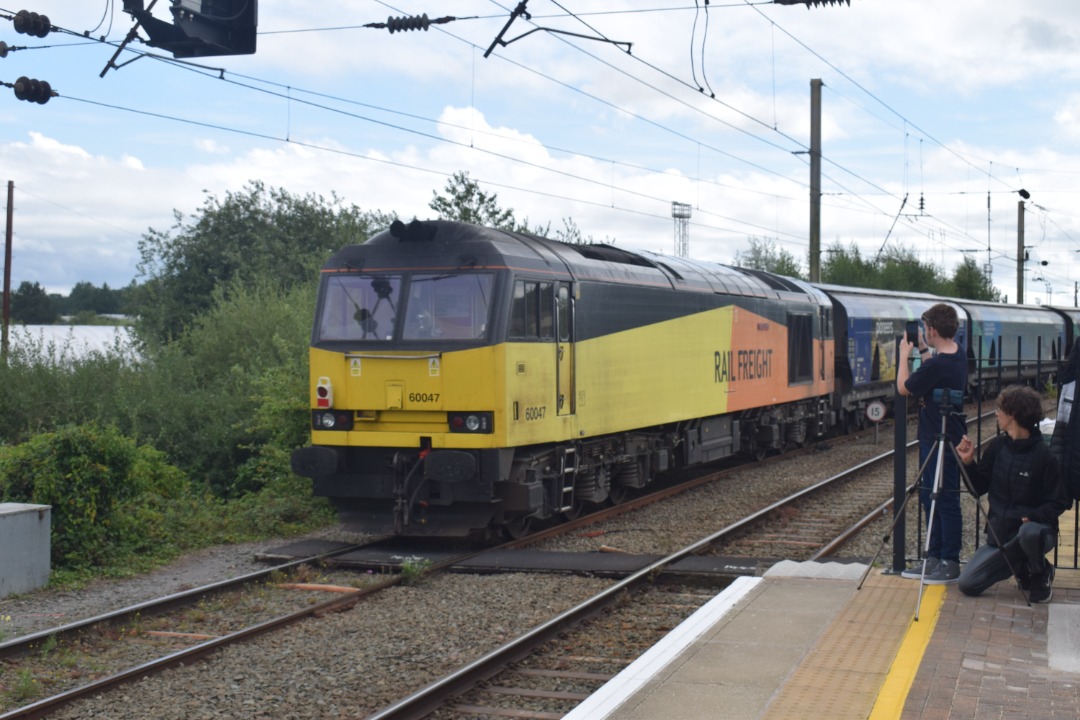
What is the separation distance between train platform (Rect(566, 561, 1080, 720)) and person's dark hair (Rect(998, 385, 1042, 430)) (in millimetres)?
1152

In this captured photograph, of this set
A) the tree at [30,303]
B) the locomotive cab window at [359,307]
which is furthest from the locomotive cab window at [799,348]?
the tree at [30,303]

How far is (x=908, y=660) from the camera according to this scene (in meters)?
5.98

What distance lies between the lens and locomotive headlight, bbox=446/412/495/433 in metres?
11.0

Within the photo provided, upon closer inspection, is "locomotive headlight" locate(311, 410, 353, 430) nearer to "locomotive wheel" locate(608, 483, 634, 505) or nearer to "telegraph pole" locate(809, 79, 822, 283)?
"locomotive wheel" locate(608, 483, 634, 505)

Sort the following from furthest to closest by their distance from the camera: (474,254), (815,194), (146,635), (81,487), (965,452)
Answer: (815,194) < (474,254) < (81,487) < (146,635) < (965,452)

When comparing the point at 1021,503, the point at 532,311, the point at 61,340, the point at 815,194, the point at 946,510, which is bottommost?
the point at 946,510

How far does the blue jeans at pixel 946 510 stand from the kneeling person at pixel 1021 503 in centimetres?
39

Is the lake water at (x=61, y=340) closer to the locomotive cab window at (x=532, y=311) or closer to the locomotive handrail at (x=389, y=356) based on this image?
the locomotive handrail at (x=389, y=356)

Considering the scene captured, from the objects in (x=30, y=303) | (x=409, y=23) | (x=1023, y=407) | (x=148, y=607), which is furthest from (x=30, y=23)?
(x=30, y=303)

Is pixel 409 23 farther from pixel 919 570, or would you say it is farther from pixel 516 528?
pixel 919 570

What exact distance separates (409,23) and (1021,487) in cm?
887

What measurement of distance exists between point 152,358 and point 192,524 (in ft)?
31.3

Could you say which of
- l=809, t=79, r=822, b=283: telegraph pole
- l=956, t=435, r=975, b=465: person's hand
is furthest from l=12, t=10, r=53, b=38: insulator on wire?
l=809, t=79, r=822, b=283: telegraph pole

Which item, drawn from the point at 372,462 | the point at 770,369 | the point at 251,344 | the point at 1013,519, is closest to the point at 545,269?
the point at 372,462
